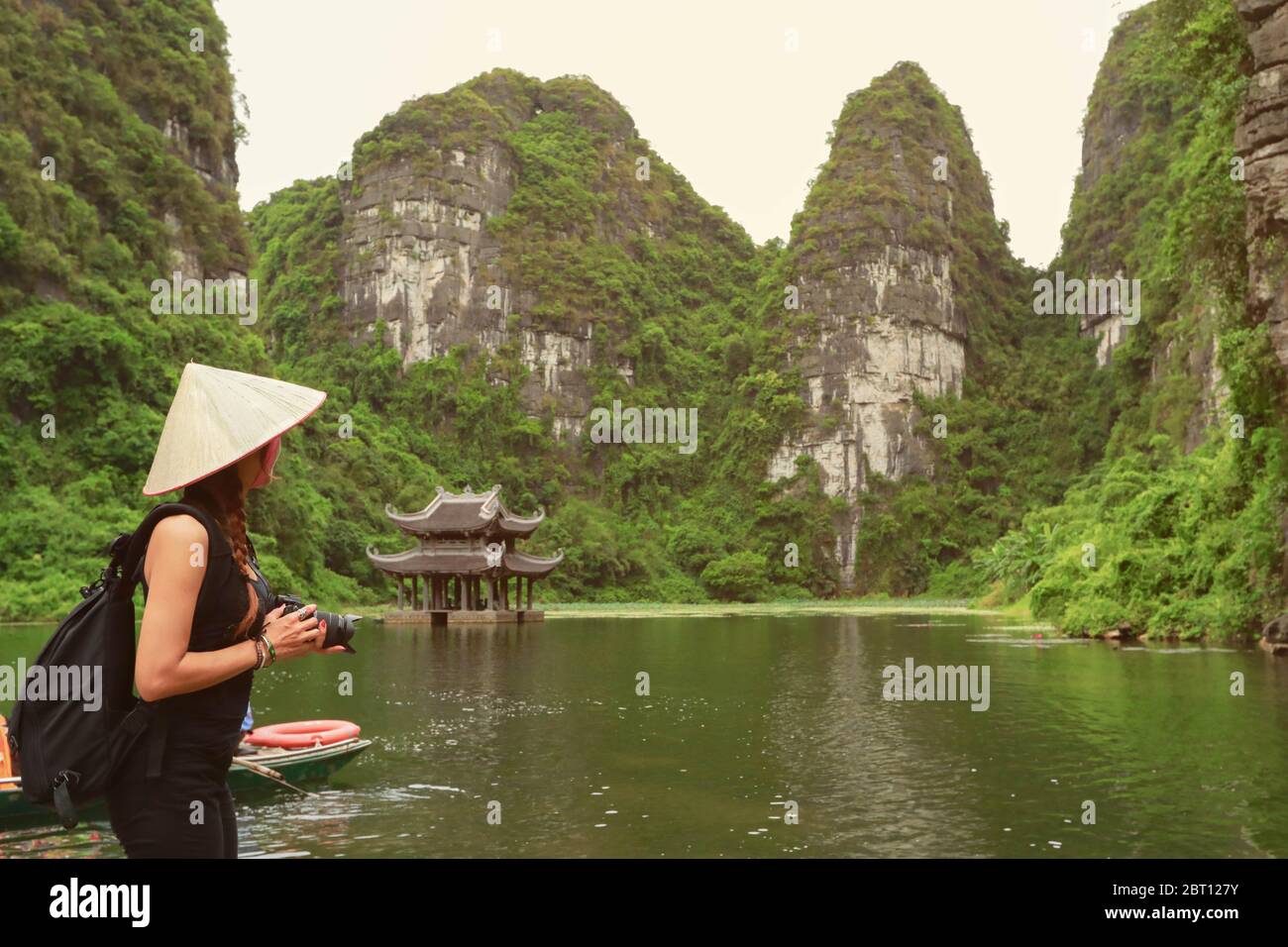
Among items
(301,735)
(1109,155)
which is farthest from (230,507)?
(1109,155)

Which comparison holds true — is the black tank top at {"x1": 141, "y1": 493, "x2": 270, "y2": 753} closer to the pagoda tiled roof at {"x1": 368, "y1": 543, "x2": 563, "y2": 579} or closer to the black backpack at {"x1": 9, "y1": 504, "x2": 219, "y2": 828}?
the black backpack at {"x1": 9, "y1": 504, "x2": 219, "y2": 828}

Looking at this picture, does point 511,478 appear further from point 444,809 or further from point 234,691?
point 234,691

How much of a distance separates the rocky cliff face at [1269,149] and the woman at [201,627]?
2031 cm

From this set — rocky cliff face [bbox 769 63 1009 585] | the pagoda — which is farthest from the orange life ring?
rocky cliff face [bbox 769 63 1009 585]

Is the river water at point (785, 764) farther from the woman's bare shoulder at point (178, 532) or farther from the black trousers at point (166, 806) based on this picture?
the woman's bare shoulder at point (178, 532)

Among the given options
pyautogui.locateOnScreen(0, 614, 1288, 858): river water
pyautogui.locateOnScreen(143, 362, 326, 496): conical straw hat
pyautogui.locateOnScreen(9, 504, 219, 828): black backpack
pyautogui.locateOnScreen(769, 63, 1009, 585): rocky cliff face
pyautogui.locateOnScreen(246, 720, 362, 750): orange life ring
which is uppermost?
pyautogui.locateOnScreen(769, 63, 1009, 585): rocky cliff face

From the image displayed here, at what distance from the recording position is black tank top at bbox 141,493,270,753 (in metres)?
3.00

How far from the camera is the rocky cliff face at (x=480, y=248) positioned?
8538cm

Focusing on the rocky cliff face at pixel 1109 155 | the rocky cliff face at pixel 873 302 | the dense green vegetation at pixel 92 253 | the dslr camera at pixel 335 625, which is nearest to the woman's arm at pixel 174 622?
the dslr camera at pixel 335 625

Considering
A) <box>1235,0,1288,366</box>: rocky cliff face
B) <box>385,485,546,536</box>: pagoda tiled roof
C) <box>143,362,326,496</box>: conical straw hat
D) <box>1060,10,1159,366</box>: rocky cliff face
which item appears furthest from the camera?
<box>1060,10,1159,366</box>: rocky cliff face

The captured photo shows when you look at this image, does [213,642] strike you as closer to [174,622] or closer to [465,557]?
[174,622]

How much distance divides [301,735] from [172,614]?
7.92 meters

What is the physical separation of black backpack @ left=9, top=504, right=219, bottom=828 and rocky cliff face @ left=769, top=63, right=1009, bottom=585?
81.3 metres

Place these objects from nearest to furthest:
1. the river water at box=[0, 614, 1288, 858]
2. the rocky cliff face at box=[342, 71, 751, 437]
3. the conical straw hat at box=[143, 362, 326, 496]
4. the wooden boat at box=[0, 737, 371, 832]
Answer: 1. the conical straw hat at box=[143, 362, 326, 496]
2. the river water at box=[0, 614, 1288, 858]
3. the wooden boat at box=[0, 737, 371, 832]
4. the rocky cliff face at box=[342, 71, 751, 437]
